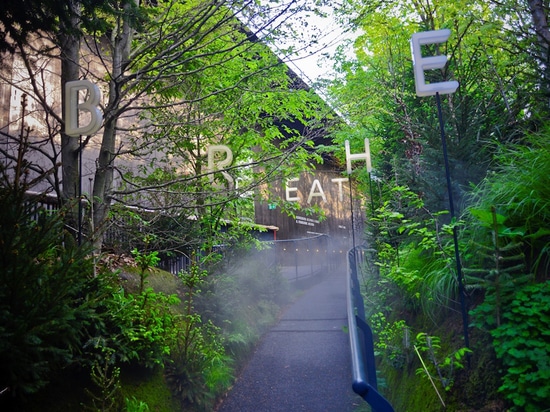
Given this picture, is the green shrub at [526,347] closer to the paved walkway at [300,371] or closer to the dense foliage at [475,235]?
the dense foliage at [475,235]

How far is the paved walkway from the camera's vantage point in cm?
506

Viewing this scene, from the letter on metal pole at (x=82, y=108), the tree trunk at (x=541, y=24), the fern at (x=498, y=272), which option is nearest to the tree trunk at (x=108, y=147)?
the letter on metal pole at (x=82, y=108)

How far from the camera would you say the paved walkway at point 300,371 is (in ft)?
16.6

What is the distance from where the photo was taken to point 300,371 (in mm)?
5945

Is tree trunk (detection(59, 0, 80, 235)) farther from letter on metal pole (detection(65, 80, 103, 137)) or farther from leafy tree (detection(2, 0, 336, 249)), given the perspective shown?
letter on metal pole (detection(65, 80, 103, 137))

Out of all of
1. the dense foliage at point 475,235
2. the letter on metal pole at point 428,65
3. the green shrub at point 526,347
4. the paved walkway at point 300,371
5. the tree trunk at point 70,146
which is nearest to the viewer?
the green shrub at point 526,347

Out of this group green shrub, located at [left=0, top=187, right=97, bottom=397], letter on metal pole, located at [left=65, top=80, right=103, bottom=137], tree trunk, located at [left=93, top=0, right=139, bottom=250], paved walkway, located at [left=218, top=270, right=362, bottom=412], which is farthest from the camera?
tree trunk, located at [left=93, top=0, right=139, bottom=250]

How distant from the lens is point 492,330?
9.77ft

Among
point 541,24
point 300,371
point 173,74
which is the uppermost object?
point 541,24

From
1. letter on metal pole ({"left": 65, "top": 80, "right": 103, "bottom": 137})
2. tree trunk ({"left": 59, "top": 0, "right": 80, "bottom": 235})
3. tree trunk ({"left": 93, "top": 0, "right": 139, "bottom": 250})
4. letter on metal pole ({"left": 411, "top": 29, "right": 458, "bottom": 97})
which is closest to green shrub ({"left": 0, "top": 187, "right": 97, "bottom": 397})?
letter on metal pole ({"left": 65, "top": 80, "right": 103, "bottom": 137})

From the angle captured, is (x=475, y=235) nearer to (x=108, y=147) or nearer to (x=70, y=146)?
(x=108, y=147)

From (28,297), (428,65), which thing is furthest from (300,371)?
(428,65)

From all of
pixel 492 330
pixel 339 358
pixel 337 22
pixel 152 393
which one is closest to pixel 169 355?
pixel 152 393

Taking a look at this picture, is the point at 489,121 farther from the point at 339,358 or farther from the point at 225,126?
the point at 225,126
